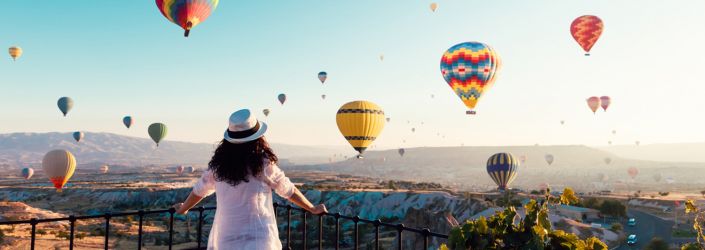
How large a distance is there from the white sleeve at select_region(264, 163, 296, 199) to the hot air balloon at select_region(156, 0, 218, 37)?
81.9ft

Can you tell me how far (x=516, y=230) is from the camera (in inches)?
132

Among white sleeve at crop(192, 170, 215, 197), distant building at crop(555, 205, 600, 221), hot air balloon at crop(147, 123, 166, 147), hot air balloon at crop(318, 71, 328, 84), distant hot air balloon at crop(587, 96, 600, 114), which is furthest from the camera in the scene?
hot air balloon at crop(147, 123, 166, 147)

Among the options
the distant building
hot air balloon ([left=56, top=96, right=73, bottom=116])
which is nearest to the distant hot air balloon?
the distant building

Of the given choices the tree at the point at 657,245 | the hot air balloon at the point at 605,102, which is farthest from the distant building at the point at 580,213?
the tree at the point at 657,245

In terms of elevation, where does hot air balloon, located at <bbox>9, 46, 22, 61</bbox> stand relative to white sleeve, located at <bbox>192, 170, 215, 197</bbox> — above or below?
above

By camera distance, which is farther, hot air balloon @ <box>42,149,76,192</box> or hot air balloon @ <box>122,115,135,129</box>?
hot air balloon @ <box>122,115,135,129</box>

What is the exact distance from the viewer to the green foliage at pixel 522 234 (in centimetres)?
326

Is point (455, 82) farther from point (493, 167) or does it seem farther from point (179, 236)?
point (179, 236)

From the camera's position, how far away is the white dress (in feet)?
14.9

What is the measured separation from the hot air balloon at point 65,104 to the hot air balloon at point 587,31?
68192 mm

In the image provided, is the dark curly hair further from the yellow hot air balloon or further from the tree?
the tree

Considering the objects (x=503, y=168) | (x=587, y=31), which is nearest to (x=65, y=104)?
(x=503, y=168)

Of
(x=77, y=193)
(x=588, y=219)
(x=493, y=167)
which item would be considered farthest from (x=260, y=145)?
(x=77, y=193)

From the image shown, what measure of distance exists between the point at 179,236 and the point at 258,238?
41.1 metres
